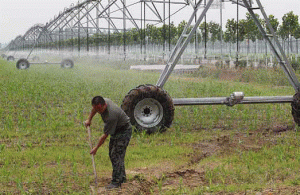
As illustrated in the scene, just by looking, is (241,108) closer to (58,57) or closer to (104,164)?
(104,164)

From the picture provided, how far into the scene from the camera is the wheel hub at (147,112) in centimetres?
837

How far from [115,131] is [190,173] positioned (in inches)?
45.1

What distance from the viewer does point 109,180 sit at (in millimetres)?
5602

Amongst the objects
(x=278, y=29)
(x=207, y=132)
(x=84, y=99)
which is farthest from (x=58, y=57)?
(x=207, y=132)

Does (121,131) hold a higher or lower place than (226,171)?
higher

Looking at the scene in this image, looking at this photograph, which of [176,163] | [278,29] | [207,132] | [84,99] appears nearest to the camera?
[176,163]

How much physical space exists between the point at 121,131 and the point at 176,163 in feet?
3.94

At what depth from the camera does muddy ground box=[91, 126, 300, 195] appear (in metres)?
5.17

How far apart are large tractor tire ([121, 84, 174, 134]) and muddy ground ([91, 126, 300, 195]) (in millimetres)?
1003

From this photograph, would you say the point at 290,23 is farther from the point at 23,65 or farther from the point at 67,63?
the point at 23,65

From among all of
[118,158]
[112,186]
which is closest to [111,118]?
[118,158]

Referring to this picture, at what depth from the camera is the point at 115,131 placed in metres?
5.52

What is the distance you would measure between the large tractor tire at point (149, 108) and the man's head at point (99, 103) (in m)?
3.00

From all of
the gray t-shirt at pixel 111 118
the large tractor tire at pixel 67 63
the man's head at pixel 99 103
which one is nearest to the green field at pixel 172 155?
the gray t-shirt at pixel 111 118
